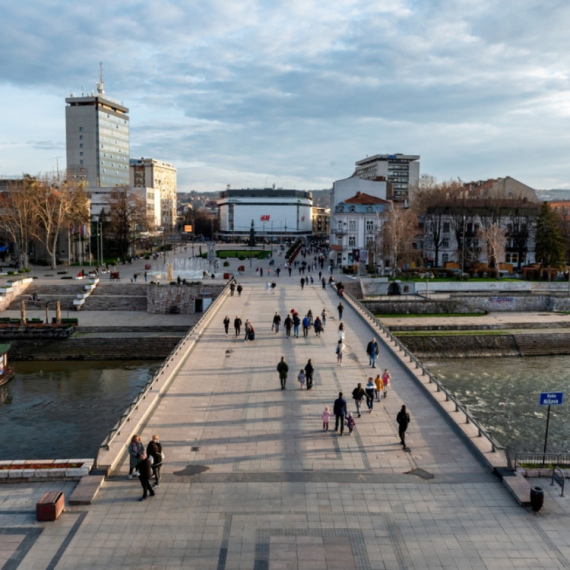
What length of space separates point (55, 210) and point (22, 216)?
3.47m

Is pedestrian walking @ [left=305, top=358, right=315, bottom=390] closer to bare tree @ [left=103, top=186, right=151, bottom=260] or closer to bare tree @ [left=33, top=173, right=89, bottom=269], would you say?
bare tree @ [left=33, top=173, right=89, bottom=269]

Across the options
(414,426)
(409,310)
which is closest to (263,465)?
(414,426)

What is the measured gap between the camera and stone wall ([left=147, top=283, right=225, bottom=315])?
4609cm

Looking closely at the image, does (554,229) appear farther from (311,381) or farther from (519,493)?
(519,493)

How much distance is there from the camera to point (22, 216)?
5697cm

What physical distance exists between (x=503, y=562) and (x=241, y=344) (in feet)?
56.9

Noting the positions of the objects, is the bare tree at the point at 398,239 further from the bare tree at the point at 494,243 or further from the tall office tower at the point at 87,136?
the tall office tower at the point at 87,136

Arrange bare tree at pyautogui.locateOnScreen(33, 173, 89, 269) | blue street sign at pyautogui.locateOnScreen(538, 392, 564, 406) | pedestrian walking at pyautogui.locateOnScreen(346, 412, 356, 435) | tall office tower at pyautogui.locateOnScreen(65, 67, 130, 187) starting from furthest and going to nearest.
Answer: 1. tall office tower at pyautogui.locateOnScreen(65, 67, 130, 187)
2. bare tree at pyautogui.locateOnScreen(33, 173, 89, 269)
3. pedestrian walking at pyautogui.locateOnScreen(346, 412, 356, 435)
4. blue street sign at pyautogui.locateOnScreen(538, 392, 564, 406)

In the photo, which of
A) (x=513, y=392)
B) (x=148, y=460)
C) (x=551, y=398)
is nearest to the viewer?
(x=148, y=460)

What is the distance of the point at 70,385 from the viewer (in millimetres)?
29641

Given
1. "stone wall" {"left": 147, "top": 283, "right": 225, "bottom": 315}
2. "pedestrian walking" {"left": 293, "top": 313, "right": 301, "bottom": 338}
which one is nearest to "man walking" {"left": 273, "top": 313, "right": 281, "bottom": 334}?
"pedestrian walking" {"left": 293, "top": 313, "right": 301, "bottom": 338}

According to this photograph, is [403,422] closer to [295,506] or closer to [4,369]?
[295,506]

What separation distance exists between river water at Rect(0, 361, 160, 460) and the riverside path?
6505 mm

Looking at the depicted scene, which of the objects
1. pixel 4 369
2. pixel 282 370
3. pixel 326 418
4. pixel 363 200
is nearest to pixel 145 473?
pixel 326 418
